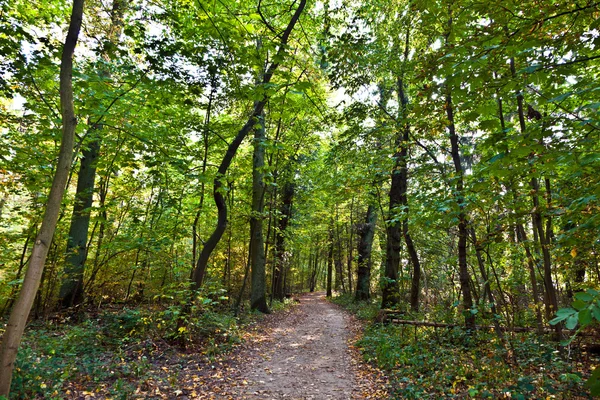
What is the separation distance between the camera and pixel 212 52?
20.0ft

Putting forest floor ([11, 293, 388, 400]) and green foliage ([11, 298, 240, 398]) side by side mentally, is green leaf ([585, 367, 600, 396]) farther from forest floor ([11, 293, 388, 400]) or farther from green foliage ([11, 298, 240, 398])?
green foliage ([11, 298, 240, 398])

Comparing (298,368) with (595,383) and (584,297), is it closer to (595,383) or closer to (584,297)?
(595,383)

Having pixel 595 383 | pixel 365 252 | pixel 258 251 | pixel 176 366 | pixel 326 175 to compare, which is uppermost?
pixel 326 175

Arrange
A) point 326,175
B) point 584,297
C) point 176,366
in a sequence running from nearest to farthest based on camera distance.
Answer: point 584,297 < point 176,366 < point 326,175

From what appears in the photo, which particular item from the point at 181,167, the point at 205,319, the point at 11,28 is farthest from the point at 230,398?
the point at 11,28

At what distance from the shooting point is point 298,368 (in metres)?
6.80

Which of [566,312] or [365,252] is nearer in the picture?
[566,312]

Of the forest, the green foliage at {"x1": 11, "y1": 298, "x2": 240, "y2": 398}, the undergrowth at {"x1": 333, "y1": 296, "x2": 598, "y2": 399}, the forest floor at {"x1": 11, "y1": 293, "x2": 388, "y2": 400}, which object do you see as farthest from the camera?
the forest floor at {"x1": 11, "y1": 293, "x2": 388, "y2": 400}

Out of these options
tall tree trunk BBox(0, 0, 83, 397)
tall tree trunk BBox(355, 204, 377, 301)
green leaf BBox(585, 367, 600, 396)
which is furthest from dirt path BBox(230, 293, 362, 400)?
tall tree trunk BBox(355, 204, 377, 301)

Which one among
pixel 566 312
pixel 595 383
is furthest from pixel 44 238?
pixel 595 383

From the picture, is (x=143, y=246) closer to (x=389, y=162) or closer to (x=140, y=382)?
(x=140, y=382)

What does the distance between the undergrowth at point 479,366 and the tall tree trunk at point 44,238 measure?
16.6 feet

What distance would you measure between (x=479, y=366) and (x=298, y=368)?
11.6ft

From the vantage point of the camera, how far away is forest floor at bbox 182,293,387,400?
5.41 m
